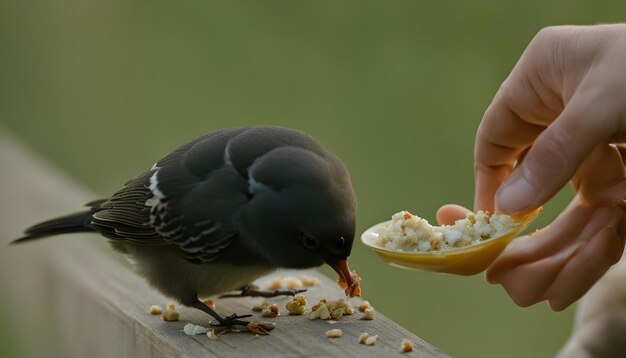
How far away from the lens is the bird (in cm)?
242

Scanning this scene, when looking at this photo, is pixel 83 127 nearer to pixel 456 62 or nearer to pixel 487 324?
pixel 456 62

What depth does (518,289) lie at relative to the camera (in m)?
2.93

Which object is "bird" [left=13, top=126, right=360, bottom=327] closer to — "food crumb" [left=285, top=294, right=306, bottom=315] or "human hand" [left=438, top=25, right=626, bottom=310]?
"food crumb" [left=285, top=294, right=306, bottom=315]

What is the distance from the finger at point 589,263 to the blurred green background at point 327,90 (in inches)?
114

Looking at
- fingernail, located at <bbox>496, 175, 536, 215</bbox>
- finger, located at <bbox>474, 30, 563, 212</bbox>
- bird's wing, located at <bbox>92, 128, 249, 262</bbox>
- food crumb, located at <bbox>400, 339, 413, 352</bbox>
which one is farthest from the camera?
finger, located at <bbox>474, 30, 563, 212</bbox>

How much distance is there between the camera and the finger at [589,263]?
115 inches

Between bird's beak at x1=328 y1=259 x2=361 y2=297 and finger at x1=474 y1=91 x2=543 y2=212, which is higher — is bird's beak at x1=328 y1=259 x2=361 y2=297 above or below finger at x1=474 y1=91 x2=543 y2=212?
below

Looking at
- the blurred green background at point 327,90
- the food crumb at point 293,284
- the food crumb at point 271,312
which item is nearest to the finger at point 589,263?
the food crumb at point 293,284

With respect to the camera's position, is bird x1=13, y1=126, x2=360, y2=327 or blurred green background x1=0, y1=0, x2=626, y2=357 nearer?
bird x1=13, y1=126, x2=360, y2=327

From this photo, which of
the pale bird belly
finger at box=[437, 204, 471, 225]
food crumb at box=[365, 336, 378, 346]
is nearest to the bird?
the pale bird belly

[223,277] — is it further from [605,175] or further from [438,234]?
[605,175]

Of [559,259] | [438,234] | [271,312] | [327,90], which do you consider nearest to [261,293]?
[271,312]

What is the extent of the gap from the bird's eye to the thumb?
603 millimetres

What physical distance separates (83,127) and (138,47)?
100 centimetres
